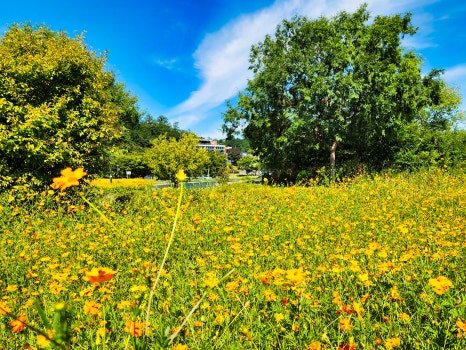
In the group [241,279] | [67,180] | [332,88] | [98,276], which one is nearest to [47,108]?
[241,279]

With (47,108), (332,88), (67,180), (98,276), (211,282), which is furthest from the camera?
(332,88)

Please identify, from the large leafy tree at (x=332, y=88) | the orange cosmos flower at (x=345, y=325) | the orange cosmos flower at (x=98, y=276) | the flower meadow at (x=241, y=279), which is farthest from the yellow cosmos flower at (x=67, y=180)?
the large leafy tree at (x=332, y=88)

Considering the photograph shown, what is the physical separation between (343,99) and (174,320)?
745 inches

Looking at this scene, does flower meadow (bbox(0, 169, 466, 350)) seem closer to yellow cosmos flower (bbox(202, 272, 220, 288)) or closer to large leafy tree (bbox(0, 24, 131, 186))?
yellow cosmos flower (bbox(202, 272, 220, 288))

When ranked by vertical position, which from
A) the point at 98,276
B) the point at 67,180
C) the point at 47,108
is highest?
the point at 47,108

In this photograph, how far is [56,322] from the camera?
0.73 m

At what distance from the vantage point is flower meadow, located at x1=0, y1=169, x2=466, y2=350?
6.28 feet

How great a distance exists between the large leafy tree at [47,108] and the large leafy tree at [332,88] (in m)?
12.5

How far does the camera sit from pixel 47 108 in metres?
8.62

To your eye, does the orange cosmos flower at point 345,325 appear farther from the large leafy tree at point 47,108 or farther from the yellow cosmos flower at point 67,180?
the large leafy tree at point 47,108

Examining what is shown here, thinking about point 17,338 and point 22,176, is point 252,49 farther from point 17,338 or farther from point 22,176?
point 17,338

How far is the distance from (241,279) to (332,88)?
59.3 feet

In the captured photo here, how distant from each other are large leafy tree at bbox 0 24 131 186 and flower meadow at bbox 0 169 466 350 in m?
1.09

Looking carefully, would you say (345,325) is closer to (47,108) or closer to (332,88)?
(47,108)
